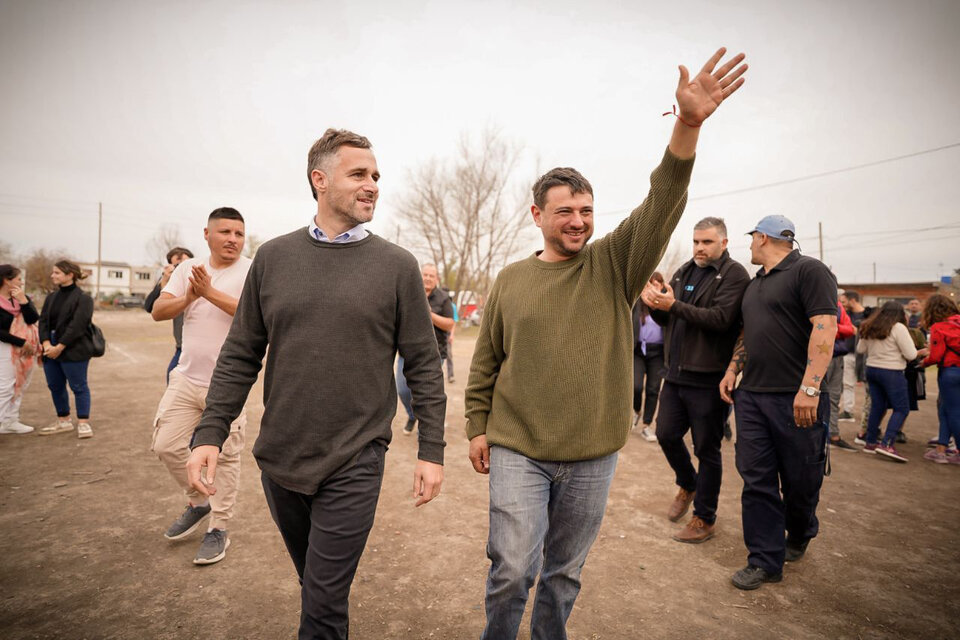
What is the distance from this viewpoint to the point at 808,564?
12.2 ft

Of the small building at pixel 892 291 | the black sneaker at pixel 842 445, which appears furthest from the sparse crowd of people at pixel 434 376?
the small building at pixel 892 291

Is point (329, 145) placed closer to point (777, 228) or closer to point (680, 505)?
point (777, 228)

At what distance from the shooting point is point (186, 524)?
3.89 metres

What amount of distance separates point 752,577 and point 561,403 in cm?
227

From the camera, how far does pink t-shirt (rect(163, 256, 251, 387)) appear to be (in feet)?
12.0

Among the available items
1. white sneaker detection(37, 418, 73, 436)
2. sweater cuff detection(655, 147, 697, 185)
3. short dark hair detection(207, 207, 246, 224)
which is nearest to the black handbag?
white sneaker detection(37, 418, 73, 436)

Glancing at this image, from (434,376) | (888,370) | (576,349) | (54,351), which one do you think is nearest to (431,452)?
(434,376)

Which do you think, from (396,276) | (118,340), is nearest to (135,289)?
(118,340)

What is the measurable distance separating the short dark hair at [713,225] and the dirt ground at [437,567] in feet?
8.41

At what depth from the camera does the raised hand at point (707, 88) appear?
190cm

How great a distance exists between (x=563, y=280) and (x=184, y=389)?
2.90m

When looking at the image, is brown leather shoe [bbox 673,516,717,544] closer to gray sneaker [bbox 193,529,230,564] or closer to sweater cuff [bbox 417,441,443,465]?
sweater cuff [bbox 417,441,443,465]

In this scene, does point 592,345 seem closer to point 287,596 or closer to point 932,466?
point 287,596

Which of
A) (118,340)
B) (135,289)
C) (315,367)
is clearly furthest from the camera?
(135,289)
